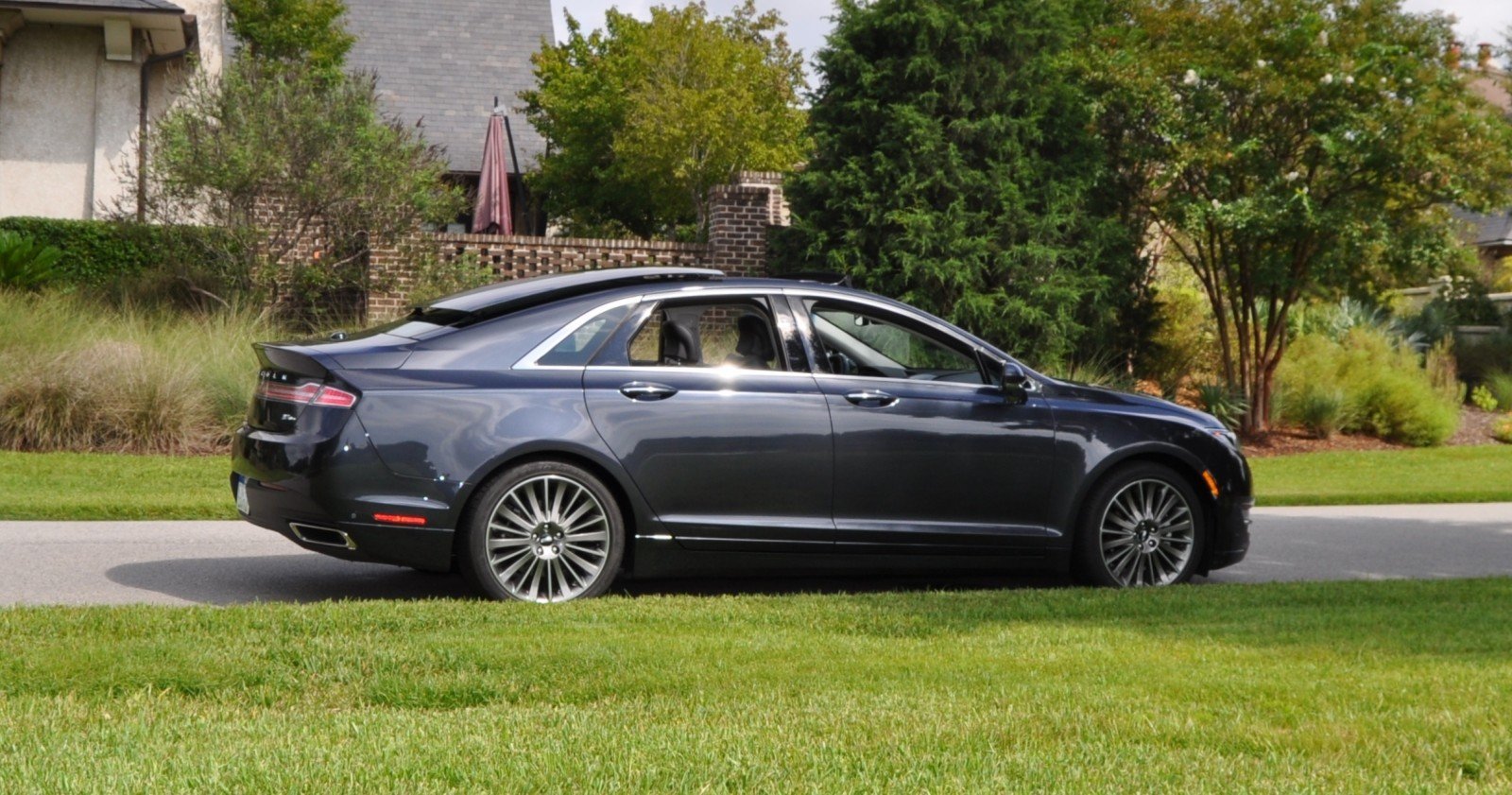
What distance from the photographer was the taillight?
24.0 ft

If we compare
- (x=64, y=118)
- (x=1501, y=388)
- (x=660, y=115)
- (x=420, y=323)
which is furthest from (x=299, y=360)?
(x=660, y=115)

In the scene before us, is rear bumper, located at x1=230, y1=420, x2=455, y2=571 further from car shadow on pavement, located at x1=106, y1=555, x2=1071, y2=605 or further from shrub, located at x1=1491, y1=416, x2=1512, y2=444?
shrub, located at x1=1491, y1=416, x2=1512, y2=444

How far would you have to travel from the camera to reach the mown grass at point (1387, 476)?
47.0ft

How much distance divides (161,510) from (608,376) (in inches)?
177

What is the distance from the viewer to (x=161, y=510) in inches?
424

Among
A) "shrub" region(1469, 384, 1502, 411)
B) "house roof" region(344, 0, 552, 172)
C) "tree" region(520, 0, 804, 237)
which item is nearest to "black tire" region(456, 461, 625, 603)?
"shrub" region(1469, 384, 1502, 411)

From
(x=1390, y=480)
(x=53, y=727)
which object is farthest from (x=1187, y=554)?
(x=1390, y=480)

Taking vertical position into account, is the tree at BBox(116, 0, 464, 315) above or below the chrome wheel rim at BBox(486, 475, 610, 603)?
above

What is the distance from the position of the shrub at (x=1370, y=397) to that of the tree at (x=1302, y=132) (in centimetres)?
70

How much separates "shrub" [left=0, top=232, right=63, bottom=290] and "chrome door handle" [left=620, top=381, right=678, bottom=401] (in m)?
12.9

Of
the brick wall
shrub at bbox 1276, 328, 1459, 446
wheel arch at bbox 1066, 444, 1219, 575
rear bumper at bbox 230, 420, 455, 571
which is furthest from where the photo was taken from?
the brick wall

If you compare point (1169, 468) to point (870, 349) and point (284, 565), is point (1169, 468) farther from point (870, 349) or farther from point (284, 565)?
point (284, 565)

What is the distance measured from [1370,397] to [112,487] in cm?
1428

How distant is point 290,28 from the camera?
106 ft
